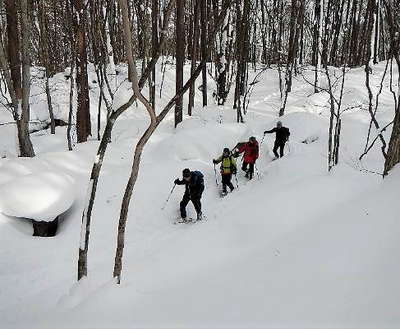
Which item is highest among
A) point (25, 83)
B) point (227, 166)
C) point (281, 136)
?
point (25, 83)

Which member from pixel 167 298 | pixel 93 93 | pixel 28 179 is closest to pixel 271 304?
pixel 167 298

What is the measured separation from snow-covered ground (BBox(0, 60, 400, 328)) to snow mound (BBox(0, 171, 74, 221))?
0.31 metres

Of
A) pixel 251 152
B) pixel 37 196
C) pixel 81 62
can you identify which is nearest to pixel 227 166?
pixel 251 152

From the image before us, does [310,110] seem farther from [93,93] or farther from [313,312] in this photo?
[313,312]

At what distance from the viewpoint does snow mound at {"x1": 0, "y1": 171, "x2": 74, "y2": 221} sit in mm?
8133

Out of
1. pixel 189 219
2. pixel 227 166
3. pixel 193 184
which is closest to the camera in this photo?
pixel 193 184

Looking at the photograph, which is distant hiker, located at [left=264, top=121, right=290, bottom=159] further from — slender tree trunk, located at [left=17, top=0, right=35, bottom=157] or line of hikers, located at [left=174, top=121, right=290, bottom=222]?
slender tree trunk, located at [left=17, top=0, right=35, bottom=157]

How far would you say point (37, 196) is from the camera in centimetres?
845

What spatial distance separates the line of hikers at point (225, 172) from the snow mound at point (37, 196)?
2.66m

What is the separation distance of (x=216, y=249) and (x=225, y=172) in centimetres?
464

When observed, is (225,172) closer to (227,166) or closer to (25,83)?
(227,166)

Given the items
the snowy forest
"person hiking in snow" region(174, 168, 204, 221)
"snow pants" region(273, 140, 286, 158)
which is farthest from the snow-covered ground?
"person hiking in snow" region(174, 168, 204, 221)

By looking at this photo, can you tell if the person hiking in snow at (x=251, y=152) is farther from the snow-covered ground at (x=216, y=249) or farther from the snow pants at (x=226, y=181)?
the snow pants at (x=226, y=181)

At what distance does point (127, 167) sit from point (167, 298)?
7.50 metres
